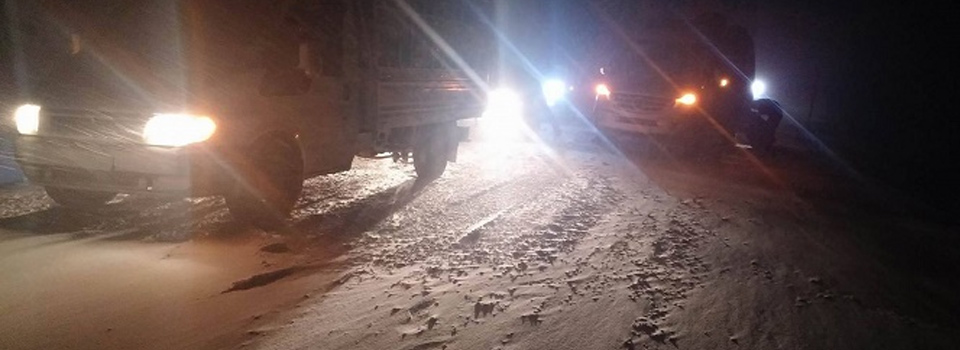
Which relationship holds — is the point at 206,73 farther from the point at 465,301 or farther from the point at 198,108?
the point at 465,301

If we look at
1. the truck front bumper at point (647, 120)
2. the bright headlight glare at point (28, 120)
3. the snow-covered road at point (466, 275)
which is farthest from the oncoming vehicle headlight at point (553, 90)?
the bright headlight glare at point (28, 120)

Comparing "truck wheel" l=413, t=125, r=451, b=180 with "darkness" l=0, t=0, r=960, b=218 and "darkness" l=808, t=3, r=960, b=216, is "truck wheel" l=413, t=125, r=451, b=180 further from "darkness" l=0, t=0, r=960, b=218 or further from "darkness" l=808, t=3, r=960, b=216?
"darkness" l=808, t=3, r=960, b=216

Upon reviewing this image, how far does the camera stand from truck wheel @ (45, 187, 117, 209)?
5.98 m

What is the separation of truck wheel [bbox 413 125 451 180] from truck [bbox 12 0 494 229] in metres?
2.05

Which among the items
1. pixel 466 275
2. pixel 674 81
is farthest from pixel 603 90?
pixel 466 275

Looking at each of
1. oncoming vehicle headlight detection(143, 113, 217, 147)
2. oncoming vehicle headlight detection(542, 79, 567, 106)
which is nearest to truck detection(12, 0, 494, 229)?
oncoming vehicle headlight detection(143, 113, 217, 147)

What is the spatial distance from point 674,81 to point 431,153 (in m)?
6.17

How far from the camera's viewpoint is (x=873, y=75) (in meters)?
24.4

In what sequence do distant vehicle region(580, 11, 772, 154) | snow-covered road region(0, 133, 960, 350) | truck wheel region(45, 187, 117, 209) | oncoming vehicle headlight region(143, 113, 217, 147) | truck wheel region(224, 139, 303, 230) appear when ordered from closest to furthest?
snow-covered road region(0, 133, 960, 350), oncoming vehicle headlight region(143, 113, 217, 147), truck wheel region(224, 139, 303, 230), truck wheel region(45, 187, 117, 209), distant vehicle region(580, 11, 772, 154)

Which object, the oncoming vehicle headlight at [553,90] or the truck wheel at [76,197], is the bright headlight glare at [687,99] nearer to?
the oncoming vehicle headlight at [553,90]

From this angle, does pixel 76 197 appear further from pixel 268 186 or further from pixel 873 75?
pixel 873 75

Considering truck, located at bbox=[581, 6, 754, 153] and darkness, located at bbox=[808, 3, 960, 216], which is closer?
truck, located at bbox=[581, 6, 754, 153]

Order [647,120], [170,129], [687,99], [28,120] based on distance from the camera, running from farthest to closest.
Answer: [647,120], [687,99], [28,120], [170,129]

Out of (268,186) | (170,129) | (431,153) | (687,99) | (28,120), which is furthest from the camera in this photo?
(687,99)
